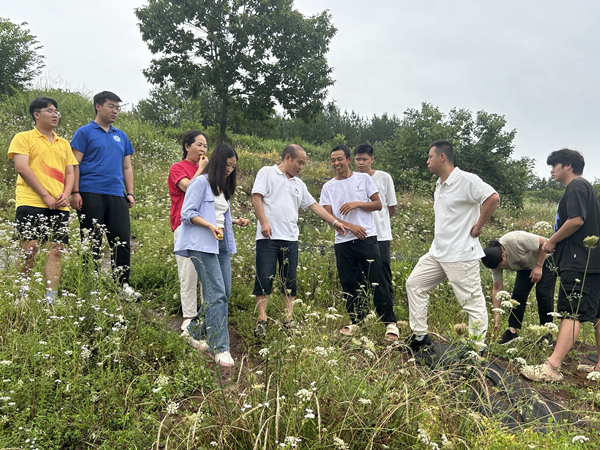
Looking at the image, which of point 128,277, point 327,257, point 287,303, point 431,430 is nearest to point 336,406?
point 431,430

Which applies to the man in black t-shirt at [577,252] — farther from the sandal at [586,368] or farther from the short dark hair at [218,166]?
the short dark hair at [218,166]

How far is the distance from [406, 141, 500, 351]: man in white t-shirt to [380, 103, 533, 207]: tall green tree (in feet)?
52.6

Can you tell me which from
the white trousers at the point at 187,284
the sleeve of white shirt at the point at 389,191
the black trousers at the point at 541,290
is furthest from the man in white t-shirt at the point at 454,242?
the white trousers at the point at 187,284

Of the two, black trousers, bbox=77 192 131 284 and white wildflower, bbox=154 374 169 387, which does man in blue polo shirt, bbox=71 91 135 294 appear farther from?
white wildflower, bbox=154 374 169 387

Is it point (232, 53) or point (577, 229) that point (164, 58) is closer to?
point (232, 53)

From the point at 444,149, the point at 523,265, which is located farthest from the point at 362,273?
the point at 523,265

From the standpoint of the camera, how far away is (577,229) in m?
3.99

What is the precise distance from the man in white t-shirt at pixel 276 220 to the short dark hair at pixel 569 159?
2.65 metres

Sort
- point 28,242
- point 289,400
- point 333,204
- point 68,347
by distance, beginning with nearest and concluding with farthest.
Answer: point 289,400 → point 68,347 → point 28,242 → point 333,204

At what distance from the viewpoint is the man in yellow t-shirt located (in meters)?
3.76

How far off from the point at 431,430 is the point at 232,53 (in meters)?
20.6

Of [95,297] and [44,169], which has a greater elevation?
[44,169]

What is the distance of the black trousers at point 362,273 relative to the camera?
4.71 m

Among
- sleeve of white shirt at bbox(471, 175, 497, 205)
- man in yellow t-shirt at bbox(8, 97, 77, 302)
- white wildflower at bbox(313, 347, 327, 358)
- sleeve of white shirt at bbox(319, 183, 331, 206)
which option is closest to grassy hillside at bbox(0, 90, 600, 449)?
white wildflower at bbox(313, 347, 327, 358)
